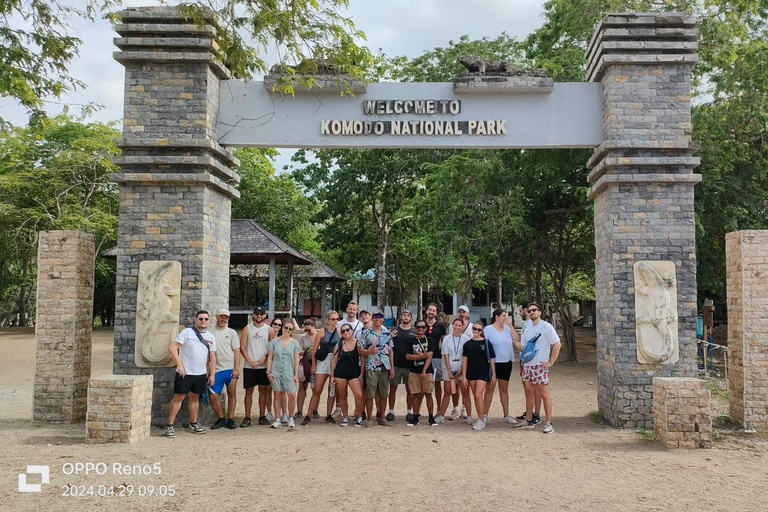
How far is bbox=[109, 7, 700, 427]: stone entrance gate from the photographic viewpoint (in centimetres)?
802

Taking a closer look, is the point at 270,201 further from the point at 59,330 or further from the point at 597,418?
the point at 597,418

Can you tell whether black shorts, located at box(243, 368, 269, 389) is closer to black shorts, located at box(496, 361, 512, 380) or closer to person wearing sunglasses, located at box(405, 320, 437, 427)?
person wearing sunglasses, located at box(405, 320, 437, 427)

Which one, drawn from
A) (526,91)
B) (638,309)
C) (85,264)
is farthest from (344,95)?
(638,309)

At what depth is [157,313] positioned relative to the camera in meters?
7.96

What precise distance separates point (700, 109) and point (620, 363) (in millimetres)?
7897

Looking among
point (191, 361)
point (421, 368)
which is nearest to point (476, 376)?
point (421, 368)

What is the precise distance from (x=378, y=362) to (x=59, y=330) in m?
4.41

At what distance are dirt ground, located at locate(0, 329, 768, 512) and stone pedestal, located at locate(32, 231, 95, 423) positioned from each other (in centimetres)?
36

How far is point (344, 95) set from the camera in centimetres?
858

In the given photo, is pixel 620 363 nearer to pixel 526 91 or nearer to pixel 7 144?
pixel 526 91

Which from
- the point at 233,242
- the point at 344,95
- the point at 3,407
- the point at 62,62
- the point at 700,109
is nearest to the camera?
the point at 62,62

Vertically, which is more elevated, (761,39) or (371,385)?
(761,39)

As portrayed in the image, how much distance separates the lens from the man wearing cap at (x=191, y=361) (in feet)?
24.4

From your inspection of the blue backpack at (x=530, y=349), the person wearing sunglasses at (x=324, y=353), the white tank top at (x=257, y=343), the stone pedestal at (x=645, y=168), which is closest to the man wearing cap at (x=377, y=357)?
the person wearing sunglasses at (x=324, y=353)
